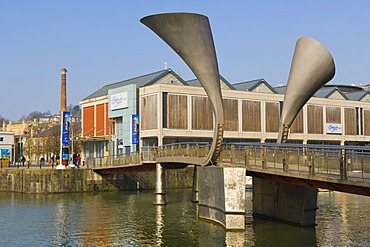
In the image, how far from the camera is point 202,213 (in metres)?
34.4

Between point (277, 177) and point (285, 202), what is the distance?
5266 millimetres

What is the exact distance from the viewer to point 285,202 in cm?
3281

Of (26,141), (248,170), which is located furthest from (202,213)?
(26,141)

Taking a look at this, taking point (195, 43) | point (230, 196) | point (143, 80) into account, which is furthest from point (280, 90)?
point (230, 196)

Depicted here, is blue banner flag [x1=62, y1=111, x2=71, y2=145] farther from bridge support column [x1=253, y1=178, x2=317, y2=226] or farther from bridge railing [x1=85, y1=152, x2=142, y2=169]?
bridge support column [x1=253, y1=178, x2=317, y2=226]

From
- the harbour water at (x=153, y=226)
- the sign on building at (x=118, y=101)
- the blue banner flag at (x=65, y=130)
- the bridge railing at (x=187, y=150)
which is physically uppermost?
the sign on building at (x=118, y=101)

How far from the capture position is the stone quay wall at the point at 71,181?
57219 millimetres

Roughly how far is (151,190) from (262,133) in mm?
21343

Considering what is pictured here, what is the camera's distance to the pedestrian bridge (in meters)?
21.2

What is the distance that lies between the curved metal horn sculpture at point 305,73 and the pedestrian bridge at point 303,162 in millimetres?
4733

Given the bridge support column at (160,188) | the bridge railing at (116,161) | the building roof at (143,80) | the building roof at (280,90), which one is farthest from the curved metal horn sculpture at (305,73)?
the building roof at (280,90)

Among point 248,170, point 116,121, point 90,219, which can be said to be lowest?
point 90,219

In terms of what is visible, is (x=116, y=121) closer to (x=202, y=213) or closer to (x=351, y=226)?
(x=202, y=213)

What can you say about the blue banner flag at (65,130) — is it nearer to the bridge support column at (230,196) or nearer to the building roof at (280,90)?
the bridge support column at (230,196)
